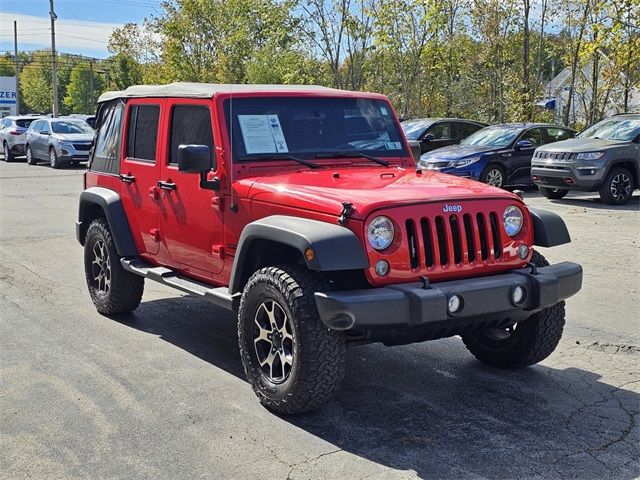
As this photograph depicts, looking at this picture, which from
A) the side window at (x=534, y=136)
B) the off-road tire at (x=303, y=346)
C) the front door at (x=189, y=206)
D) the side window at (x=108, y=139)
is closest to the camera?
the off-road tire at (x=303, y=346)

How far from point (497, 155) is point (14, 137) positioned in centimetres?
1995

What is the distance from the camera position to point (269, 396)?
4727mm

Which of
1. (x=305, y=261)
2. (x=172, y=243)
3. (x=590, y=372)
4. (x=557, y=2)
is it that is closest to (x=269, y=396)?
(x=305, y=261)

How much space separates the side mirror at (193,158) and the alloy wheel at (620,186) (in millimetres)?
11182

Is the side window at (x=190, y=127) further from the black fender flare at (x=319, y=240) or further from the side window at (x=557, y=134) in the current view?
the side window at (x=557, y=134)

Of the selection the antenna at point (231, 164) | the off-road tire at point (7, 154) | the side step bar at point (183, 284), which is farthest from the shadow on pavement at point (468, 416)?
the off-road tire at point (7, 154)

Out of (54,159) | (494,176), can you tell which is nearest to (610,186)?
(494,176)

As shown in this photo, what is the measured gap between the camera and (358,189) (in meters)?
4.84

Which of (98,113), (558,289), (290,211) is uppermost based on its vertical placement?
(98,113)

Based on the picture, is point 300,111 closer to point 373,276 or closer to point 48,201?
point 373,276

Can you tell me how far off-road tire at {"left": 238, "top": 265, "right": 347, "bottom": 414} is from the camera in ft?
14.4

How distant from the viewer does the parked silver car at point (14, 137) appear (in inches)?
1155

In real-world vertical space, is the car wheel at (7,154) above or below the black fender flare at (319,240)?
below

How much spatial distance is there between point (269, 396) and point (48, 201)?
12316 millimetres
